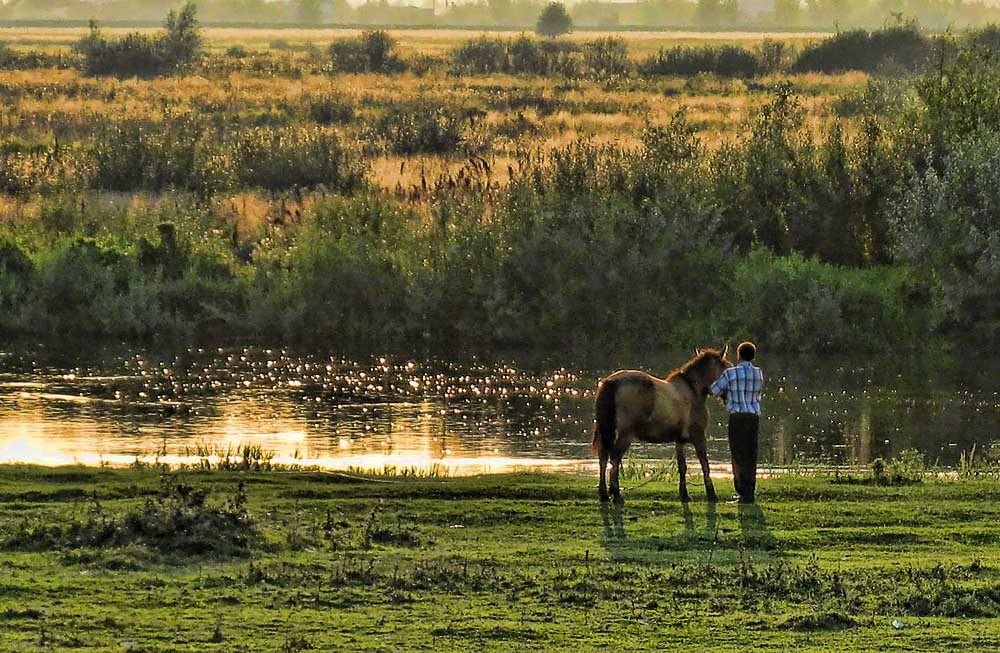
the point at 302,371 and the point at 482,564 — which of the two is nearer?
the point at 482,564

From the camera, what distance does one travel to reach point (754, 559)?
13.5 meters

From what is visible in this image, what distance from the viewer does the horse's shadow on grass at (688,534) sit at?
13.8 meters

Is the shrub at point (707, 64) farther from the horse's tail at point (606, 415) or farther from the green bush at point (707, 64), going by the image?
the horse's tail at point (606, 415)

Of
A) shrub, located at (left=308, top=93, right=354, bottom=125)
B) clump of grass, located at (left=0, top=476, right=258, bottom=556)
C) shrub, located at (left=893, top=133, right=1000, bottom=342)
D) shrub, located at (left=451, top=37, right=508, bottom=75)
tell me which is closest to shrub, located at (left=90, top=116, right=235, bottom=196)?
shrub, located at (left=308, top=93, right=354, bottom=125)

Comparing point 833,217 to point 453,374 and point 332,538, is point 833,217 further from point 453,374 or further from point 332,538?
point 332,538

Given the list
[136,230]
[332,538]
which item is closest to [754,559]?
[332,538]

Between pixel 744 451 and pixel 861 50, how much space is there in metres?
79.4

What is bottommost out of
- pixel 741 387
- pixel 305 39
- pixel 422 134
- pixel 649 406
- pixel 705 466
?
pixel 705 466

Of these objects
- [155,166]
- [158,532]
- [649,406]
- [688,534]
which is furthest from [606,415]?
[155,166]

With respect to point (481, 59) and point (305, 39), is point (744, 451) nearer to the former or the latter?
point (481, 59)

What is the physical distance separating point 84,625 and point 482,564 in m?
3.17

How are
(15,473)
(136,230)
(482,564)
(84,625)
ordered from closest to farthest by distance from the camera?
(84,625), (482,564), (15,473), (136,230)

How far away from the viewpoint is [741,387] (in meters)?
16.2

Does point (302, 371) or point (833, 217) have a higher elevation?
point (833, 217)
